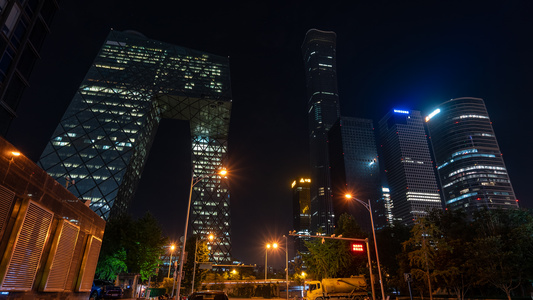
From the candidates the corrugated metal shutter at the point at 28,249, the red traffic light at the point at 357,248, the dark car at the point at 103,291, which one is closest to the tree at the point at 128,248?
the dark car at the point at 103,291

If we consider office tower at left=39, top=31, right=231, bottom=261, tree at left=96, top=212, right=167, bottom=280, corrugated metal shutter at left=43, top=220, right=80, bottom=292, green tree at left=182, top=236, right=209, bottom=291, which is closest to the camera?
corrugated metal shutter at left=43, top=220, right=80, bottom=292

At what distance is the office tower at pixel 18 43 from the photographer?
4353cm

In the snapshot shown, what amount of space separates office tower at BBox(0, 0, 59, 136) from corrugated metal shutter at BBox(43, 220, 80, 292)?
4351 centimetres

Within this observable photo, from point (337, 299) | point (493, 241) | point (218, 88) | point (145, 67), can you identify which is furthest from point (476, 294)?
point (145, 67)

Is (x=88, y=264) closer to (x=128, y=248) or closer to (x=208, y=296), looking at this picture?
(x=208, y=296)

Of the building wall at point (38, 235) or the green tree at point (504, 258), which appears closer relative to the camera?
the building wall at point (38, 235)

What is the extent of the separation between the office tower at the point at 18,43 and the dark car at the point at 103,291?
37.3 meters

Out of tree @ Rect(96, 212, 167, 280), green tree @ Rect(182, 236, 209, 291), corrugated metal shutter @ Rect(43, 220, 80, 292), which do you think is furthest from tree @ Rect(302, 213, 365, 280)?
corrugated metal shutter @ Rect(43, 220, 80, 292)

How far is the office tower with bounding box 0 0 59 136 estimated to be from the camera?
43531 mm

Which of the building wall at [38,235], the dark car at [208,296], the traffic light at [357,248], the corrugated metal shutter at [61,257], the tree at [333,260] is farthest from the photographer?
the tree at [333,260]

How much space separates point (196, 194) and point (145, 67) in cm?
6471

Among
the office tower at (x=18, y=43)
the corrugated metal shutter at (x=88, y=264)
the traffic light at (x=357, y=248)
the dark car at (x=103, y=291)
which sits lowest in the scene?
the dark car at (x=103, y=291)

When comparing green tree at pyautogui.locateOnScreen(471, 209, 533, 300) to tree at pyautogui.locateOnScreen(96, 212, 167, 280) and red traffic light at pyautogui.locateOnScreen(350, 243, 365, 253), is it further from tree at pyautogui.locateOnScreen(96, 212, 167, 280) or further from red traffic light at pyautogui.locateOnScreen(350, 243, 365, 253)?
tree at pyautogui.locateOnScreen(96, 212, 167, 280)

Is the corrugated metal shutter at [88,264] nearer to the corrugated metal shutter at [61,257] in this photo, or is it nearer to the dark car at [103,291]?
the corrugated metal shutter at [61,257]
